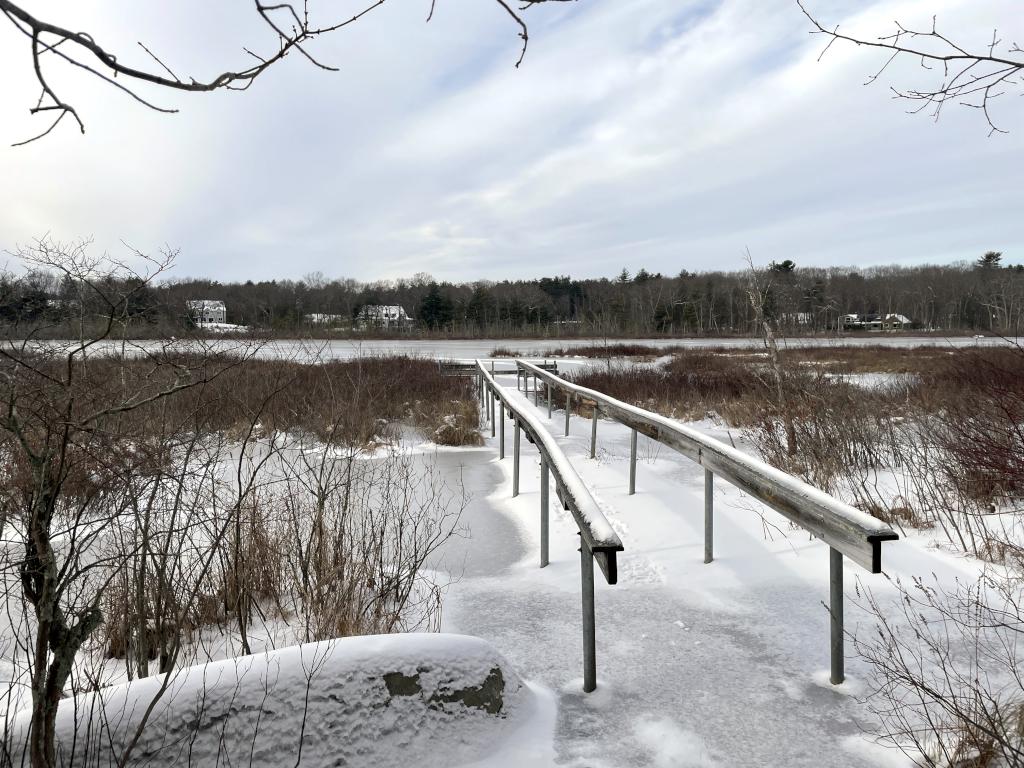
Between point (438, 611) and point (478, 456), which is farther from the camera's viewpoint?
point (478, 456)

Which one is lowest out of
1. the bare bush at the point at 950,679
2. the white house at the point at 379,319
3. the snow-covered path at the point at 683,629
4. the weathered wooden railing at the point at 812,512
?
the snow-covered path at the point at 683,629

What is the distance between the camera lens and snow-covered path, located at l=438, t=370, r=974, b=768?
2.38 meters

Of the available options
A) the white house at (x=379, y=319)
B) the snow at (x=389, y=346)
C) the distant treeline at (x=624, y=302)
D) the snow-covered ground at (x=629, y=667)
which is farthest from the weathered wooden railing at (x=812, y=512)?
the white house at (x=379, y=319)

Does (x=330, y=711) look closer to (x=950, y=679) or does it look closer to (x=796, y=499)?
(x=796, y=499)

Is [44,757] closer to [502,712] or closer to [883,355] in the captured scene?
[502,712]

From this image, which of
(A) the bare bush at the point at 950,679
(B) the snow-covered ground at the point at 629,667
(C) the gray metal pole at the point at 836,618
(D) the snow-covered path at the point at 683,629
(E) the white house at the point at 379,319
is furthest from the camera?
(E) the white house at the point at 379,319

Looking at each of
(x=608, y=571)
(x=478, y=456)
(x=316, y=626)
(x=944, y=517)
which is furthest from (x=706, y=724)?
(x=478, y=456)

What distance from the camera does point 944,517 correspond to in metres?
4.84

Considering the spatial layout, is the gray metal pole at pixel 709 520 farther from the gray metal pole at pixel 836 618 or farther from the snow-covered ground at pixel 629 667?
the gray metal pole at pixel 836 618

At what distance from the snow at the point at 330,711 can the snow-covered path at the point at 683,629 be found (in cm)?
31

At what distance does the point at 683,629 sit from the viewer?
3.33 metres

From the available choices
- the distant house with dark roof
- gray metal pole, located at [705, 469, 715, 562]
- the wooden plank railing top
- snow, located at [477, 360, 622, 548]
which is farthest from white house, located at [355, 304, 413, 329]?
the wooden plank railing top

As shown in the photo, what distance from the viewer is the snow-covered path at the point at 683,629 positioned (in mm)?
2377

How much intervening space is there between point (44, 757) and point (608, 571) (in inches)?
69.3
